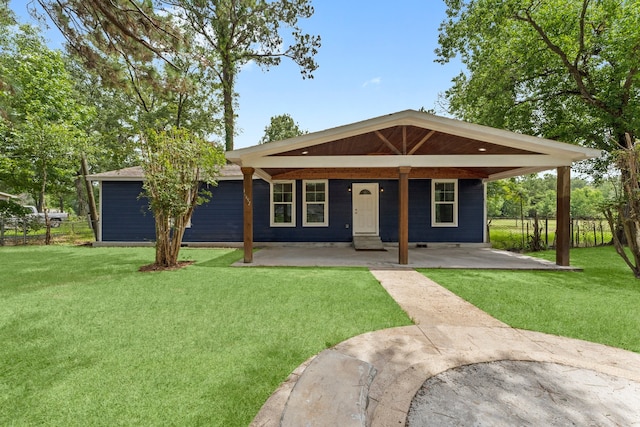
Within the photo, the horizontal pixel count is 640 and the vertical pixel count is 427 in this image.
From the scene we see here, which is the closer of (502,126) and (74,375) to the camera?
(74,375)

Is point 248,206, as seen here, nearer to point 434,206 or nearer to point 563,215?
point 434,206

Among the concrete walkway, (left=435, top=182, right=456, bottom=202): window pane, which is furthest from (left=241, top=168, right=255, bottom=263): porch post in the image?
(left=435, top=182, right=456, bottom=202): window pane

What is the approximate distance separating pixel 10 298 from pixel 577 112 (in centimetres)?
1630

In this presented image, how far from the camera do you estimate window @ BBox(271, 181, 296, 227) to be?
9.88 m

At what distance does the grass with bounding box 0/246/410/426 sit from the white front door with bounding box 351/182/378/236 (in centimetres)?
465

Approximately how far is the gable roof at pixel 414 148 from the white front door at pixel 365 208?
9.43 ft

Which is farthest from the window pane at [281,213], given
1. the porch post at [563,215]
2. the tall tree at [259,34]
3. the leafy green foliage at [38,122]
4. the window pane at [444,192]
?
the leafy green foliage at [38,122]

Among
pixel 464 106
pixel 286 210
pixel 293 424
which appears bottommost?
pixel 293 424

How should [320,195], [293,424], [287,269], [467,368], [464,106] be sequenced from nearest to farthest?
[293,424] < [467,368] < [287,269] < [320,195] < [464,106]

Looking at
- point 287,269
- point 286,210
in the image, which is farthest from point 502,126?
point 287,269

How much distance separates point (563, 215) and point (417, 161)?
3321 millimetres

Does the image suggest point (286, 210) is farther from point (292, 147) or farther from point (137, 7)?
point (137, 7)

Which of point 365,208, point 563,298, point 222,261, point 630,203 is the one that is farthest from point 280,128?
point 563,298

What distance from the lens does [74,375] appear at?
82.7 inches
